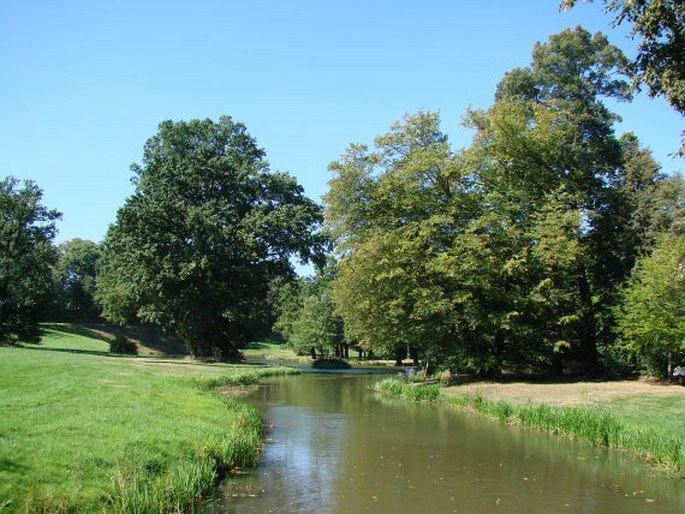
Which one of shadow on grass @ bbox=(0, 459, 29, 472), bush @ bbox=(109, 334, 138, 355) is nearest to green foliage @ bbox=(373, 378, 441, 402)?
shadow on grass @ bbox=(0, 459, 29, 472)

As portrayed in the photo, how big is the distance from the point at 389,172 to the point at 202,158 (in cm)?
2113

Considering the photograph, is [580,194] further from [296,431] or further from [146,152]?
[146,152]

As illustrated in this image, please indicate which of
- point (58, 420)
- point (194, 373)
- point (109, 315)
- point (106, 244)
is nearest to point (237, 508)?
point (58, 420)

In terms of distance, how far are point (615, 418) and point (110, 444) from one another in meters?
15.8

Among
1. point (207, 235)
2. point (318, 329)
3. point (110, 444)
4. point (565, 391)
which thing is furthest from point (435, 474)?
point (318, 329)

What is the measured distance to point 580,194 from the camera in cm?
4028

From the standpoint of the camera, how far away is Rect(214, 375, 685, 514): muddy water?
13.0 metres

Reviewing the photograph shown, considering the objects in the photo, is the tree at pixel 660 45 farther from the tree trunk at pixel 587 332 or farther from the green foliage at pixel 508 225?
the tree trunk at pixel 587 332

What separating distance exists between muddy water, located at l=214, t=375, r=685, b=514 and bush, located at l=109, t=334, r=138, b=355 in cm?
5062

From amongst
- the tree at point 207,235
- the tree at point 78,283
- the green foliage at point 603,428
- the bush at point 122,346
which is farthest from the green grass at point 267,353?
the green foliage at point 603,428

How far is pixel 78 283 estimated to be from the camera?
4203 inches

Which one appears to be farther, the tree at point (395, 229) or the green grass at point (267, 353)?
the green grass at point (267, 353)

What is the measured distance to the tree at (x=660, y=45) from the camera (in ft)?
51.7

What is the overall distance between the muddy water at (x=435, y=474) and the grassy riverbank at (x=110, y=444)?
38.1 inches
